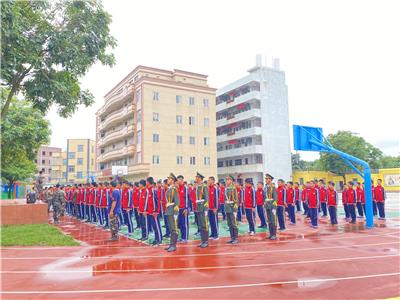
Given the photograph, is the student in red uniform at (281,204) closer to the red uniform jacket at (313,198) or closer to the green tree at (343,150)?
the red uniform jacket at (313,198)

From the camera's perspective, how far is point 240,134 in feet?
135

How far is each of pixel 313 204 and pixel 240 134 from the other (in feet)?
92.7

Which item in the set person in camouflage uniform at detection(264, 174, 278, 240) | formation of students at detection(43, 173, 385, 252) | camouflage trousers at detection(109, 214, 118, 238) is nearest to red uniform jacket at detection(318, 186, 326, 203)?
formation of students at detection(43, 173, 385, 252)

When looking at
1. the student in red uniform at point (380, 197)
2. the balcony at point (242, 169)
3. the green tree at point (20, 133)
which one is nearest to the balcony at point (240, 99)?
the balcony at point (242, 169)

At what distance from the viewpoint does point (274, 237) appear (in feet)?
32.9

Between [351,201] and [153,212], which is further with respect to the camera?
[351,201]

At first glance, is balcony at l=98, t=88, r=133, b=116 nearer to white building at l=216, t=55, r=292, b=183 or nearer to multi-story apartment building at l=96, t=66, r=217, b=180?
multi-story apartment building at l=96, t=66, r=217, b=180

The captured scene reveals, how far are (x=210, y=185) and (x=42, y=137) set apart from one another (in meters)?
14.6

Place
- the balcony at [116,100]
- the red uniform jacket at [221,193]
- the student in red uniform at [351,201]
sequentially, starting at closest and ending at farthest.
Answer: the red uniform jacket at [221,193]
the student in red uniform at [351,201]
the balcony at [116,100]

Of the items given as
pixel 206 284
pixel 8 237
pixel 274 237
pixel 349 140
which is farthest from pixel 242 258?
pixel 349 140

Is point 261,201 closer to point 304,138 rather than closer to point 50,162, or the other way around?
point 304,138

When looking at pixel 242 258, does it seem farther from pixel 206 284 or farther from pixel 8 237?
pixel 8 237

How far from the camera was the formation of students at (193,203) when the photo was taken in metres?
9.24

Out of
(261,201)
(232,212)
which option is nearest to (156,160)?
(261,201)
